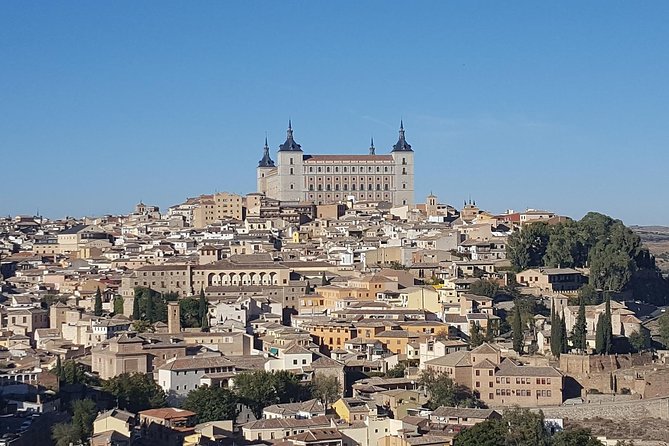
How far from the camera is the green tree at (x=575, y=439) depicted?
81.8ft

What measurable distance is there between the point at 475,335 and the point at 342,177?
31860mm

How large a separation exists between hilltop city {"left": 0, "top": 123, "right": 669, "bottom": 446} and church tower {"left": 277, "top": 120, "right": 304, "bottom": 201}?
12187 millimetres

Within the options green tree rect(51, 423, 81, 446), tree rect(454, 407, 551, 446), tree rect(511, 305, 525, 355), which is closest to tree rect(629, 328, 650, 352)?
tree rect(511, 305, 525, 355)

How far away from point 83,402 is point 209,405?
8.75ft

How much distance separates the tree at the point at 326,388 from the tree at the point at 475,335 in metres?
4.31

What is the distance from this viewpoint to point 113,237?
2154 inches

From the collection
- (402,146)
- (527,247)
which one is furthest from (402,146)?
(527,247)

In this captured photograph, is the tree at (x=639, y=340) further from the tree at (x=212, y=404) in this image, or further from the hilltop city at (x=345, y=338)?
the tree at (x=212, y=404)

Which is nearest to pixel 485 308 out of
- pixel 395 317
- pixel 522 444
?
pixel 395 317

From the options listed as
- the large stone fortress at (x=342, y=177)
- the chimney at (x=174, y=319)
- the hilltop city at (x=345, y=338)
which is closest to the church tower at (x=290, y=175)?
the large stone fortress at (x=342, y=177)

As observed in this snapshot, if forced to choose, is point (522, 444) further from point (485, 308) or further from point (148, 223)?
point (148, 223)

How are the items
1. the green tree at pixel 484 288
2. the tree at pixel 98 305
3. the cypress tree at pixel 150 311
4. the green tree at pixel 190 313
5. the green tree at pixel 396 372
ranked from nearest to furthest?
the green tree at pixel 396 372, the green tree at pixel 190 313, the cypress tree at pixel 150 311, the green tree at pixel 484 288, the tree at pixel 98 305

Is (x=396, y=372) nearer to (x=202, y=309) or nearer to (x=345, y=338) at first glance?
(x=345, y=338)

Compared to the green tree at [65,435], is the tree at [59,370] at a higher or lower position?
higher
